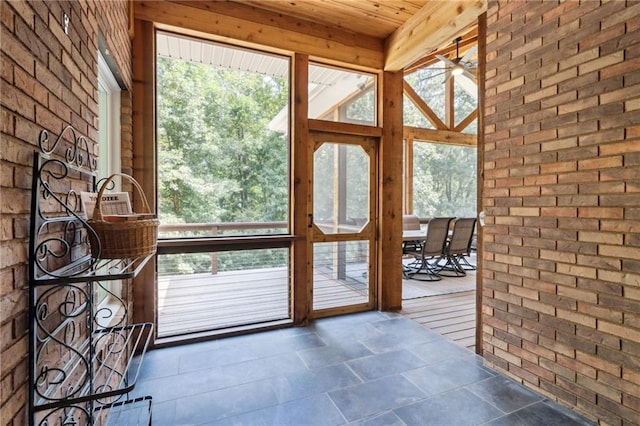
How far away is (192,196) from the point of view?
2.83 meters

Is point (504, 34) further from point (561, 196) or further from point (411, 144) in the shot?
point (411, 144)

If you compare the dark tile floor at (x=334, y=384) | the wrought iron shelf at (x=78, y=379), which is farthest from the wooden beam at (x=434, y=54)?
the wrought iron shelf at (x=78, y=379)

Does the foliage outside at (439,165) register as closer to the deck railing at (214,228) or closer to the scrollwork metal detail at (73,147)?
the deck railing at (214,228)

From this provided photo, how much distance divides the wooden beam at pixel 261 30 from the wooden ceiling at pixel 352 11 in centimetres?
7

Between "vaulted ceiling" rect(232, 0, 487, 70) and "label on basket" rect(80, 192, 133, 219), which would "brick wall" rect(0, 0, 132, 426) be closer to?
"label on basket" rect(80, 192, 133, 219)

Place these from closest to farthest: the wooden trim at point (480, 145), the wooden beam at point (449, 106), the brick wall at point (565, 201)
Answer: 1. the brick wall at point (565, 201)
2. the wooden trim at point (480, 145)
3. the wooden beam at point (449, 106)

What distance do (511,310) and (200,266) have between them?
8.22 ft

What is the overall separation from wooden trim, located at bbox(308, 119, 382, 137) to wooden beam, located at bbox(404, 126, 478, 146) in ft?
11.2

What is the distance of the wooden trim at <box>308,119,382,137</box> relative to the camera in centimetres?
318

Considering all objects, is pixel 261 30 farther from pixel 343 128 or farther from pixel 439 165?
pixel 439 165

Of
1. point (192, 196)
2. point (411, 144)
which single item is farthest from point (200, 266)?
point (411, 144)

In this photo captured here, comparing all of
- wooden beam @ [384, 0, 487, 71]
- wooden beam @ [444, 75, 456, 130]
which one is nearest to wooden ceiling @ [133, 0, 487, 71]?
wooden beam @ [384, 0, 487, 71]

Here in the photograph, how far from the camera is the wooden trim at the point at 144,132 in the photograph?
2.56 metres

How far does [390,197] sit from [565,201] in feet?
5.87
